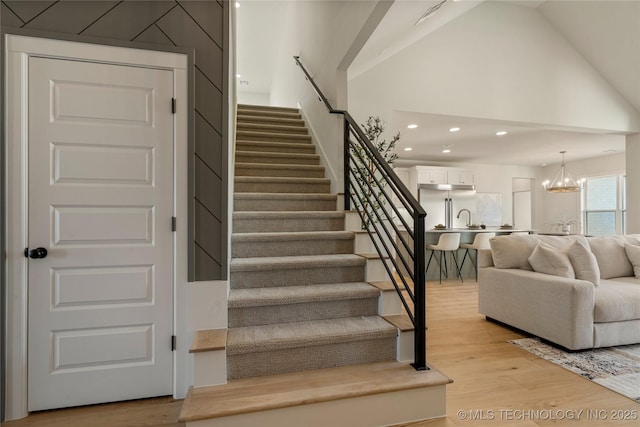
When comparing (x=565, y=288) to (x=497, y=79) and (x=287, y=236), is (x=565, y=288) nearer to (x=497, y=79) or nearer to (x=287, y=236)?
(x=287, y=236)

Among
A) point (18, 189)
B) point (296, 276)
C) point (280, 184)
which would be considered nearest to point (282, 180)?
point (280, 184)

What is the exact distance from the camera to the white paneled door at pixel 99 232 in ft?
5.96

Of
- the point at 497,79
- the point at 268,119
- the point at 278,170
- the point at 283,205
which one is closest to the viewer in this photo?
the point at 283,205

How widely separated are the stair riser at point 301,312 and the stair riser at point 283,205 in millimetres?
1149

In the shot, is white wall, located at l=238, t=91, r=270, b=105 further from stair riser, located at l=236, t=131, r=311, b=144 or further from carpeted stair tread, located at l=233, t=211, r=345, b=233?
carpeted stair tread, located at l=233, t=211, r=345, b=233

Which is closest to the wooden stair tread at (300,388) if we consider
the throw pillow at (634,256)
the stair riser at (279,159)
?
the stair riser at (279,159)

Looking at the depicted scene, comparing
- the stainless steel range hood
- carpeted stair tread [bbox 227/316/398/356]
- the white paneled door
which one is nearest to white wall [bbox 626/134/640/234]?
the stainless steel range hood

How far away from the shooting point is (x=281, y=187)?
10.9ft

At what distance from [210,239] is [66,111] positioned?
110cm

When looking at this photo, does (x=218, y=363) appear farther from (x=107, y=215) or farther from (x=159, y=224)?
(x=107, y=215)

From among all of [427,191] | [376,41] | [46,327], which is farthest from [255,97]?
[46,327]

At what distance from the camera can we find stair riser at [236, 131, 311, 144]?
4.07 m

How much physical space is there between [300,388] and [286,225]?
1.41 metres

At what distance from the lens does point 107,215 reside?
1.90 m
